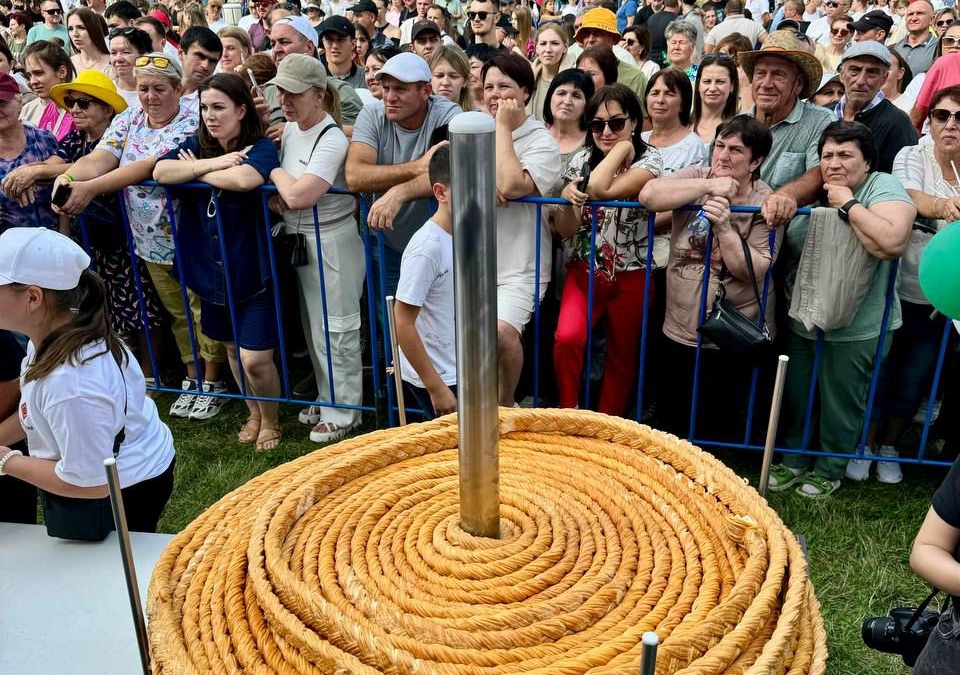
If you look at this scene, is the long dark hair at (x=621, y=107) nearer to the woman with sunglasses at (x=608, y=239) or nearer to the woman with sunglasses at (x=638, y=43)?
the woman with sunglasses at (x=608, y=239)

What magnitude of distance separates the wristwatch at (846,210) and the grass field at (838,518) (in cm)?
141

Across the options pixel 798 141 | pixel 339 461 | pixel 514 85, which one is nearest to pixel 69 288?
pixel 339 461

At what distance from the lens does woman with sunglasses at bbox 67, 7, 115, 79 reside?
704 cm

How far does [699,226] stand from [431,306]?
1325 mm

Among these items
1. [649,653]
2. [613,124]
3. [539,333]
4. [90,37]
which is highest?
[90,37]

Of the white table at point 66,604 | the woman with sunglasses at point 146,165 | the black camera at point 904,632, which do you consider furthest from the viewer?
the woman with sunglasses at point 146,165

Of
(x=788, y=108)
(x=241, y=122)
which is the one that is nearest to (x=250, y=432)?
(x=241, y=122)

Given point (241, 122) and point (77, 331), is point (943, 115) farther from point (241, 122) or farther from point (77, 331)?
point (77, 331)

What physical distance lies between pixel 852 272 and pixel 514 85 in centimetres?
202

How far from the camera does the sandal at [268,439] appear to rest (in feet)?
16.3

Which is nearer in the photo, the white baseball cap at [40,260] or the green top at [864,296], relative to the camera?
the white baseball cap at [40,260]

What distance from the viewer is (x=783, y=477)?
4473 millimetres

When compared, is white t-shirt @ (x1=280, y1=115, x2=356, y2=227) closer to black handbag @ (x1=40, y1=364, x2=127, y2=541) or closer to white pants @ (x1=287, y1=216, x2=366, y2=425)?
white pants @ (x1=287, y1=216, x2=366, y2=425)

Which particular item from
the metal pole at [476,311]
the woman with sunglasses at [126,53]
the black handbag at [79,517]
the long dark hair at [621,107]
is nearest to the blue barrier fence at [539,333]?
the long dark hair at [621,107]
